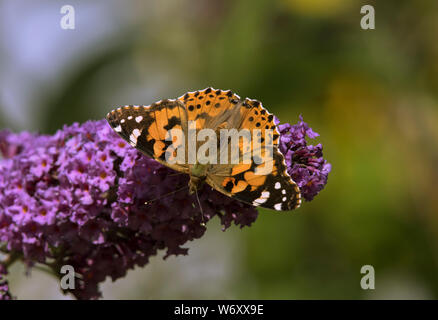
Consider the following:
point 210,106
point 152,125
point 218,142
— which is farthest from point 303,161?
point 152,125

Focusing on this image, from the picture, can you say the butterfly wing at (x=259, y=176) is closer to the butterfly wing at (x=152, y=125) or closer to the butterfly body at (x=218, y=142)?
the butterfly body at (x=218, y=142)

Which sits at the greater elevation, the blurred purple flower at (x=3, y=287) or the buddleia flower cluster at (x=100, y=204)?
the buddleia flower cluster at (x=100, y=204)

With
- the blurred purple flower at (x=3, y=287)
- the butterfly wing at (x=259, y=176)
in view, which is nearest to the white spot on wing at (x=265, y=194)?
the butterfly wing at (x=259, y=176)

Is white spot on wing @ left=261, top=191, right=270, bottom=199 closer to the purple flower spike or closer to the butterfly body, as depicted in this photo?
the butterfly body

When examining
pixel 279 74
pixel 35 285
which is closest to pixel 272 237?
pixel 279 74

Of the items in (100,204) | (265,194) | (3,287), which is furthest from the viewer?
(3,287)

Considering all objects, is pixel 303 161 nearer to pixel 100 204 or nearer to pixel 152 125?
pixel 152 125

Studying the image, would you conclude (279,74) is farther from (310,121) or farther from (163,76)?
(163,76)
